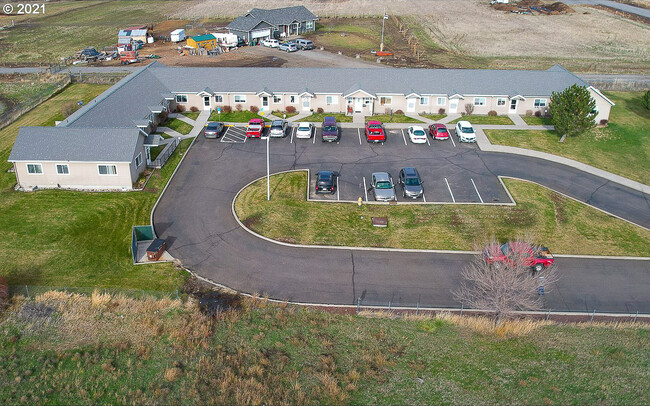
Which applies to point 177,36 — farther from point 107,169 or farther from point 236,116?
point 107,169

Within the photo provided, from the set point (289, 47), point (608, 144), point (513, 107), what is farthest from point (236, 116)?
point (608, 144)

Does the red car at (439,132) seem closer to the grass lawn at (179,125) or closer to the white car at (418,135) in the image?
the white car at (418,135)

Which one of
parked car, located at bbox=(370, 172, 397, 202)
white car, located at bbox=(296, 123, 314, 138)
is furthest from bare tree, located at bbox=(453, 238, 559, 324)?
white car, located at bbox=(296, 123, 314, 138)

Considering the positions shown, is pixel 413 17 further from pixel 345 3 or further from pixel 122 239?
pixel 122 239

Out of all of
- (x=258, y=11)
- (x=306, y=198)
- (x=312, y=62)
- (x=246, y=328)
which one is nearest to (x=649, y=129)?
(x=306, y=198)

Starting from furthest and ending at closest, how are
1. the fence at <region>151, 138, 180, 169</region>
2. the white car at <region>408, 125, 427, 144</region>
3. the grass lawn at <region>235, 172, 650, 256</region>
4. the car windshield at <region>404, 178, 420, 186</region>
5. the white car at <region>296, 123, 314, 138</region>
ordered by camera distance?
the white car at <region>296, 123, 314, 138</region>
the white car at <region>408, 125, 427, 144</region>
the fence at <region>151, 138, 180, 169</region>
the car windshield at <region>404, 178, 420, 186</region>
the grass lawn at <region>235, 172, 650, 256</region>

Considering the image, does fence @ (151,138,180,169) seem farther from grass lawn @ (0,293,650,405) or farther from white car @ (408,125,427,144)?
white car @ (408,125,427,144)

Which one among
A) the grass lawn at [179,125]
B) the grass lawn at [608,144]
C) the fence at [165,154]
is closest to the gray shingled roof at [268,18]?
the grass lawn at [179,125]
